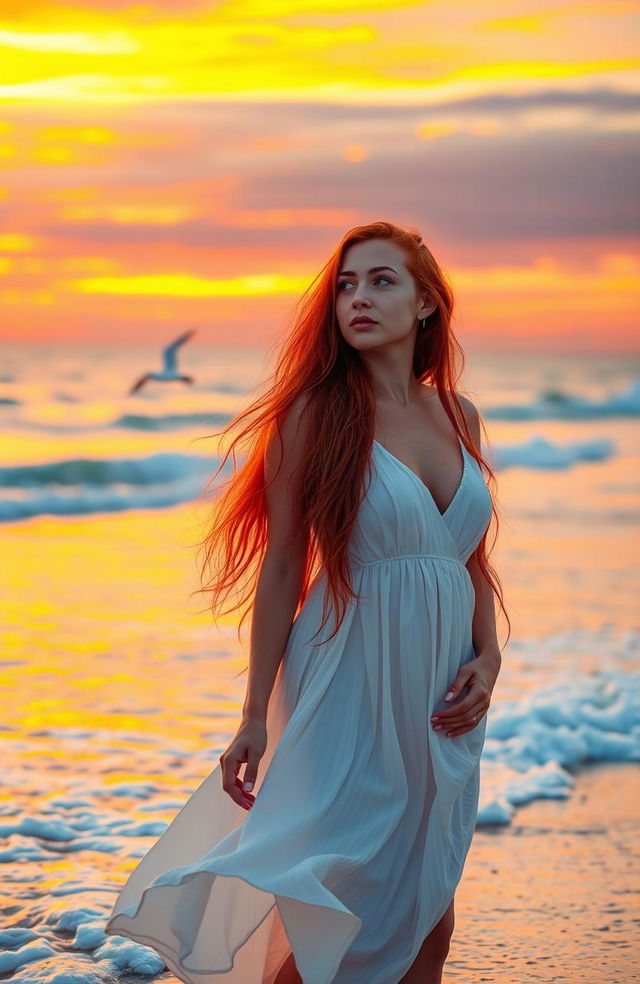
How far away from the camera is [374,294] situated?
9.14ft

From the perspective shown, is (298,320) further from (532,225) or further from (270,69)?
(532,225)

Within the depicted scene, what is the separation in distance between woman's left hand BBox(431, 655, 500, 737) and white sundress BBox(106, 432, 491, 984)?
21 millimetres

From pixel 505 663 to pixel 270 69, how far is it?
49.0ft

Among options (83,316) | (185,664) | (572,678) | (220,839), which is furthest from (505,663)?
(83,316)

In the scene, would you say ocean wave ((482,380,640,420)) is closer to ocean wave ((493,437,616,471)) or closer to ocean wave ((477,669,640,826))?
ocean wave ((493,437,616,471))

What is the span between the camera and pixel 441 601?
2727 mm

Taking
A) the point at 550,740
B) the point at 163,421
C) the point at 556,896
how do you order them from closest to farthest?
the point at 556,896 < the point at 550,740 < the point at 163,421

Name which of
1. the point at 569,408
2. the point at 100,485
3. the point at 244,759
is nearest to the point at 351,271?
the point at 244,759

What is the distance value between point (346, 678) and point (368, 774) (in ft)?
0.65

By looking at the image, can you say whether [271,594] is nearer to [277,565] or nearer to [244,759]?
[277,565]

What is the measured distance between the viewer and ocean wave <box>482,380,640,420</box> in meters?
28.4

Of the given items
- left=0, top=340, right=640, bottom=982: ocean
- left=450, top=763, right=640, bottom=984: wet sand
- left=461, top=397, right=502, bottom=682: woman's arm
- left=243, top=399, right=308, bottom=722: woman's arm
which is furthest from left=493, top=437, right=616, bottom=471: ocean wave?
left=243, top=399, right=308, bottom=722: woman's arm

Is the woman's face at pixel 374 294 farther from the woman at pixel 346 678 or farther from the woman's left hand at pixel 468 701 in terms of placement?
the woman's left hand at pixel 468 701

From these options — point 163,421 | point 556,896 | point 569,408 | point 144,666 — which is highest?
point 556,896
